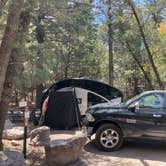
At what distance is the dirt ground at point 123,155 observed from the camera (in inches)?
295

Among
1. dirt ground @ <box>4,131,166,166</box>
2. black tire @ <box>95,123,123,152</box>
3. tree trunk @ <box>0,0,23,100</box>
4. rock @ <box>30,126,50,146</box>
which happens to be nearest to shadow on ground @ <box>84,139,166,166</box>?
dirt ground @ <box>4,131,166,166</box>

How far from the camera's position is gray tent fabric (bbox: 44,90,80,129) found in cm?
1198

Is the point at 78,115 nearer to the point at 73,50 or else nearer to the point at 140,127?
the point at 140,127

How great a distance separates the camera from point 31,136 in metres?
9.21

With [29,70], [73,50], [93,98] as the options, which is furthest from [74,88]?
[73,50]

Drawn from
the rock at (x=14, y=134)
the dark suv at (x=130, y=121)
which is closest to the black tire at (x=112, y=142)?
the dark suv at (x=130, y=121)

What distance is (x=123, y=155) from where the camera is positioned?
8.12 m

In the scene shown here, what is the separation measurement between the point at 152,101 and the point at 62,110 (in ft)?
14.2

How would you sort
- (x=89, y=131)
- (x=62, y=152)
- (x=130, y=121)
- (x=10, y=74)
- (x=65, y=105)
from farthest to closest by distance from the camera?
(x=65, y=105)
(x=89, y=131)
(x=130, y=121)
(x=10, y=74)
(x=62, y=152)

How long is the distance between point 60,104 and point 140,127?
14.1 ft

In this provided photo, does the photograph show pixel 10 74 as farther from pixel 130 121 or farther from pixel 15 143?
pixel 130 121

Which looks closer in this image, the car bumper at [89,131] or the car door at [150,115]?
the car door at [150,115]

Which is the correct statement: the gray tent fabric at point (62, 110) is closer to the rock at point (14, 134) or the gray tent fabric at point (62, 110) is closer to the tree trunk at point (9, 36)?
the rock at point (14, 134)

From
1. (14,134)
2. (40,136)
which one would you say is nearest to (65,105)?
(14,134)
